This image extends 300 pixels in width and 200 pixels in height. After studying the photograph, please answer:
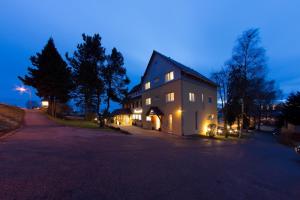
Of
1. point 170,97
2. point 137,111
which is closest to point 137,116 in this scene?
point 137,111

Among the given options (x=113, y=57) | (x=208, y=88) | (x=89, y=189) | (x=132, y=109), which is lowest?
(x=89, y=189)

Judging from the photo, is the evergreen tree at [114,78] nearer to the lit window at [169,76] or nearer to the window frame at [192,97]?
the lit window at [169,76]

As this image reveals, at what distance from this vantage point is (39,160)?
6746mm

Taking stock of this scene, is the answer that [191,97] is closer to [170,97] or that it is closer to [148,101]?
[170,97]

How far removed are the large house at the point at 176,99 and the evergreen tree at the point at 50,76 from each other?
1323cm

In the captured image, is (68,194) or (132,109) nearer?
(68,194)

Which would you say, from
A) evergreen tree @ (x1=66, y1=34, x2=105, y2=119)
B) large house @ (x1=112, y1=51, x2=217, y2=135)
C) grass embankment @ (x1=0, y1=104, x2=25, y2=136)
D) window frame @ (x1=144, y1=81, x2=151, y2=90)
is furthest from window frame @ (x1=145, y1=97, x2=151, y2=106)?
grass embankment @ (x1=0, y1=104, x2=25, y2=136)

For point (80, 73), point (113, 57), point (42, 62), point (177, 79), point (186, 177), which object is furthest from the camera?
point (42, 62)

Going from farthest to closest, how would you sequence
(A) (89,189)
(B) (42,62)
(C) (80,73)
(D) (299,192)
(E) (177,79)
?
1. (B) (42,62)
2. (C) (80,73)
3. (E) (177,79)
4. (D) (299,192)
5. (A) (89,189)

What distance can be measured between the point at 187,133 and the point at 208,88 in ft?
31.9

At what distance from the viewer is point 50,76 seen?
93.5 feet

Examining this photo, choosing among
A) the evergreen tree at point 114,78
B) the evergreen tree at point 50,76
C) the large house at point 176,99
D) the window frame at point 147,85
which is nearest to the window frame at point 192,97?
the large house at point 176,99

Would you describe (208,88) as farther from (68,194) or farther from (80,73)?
(68,194)

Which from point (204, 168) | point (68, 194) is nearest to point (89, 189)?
point (68, 194)
